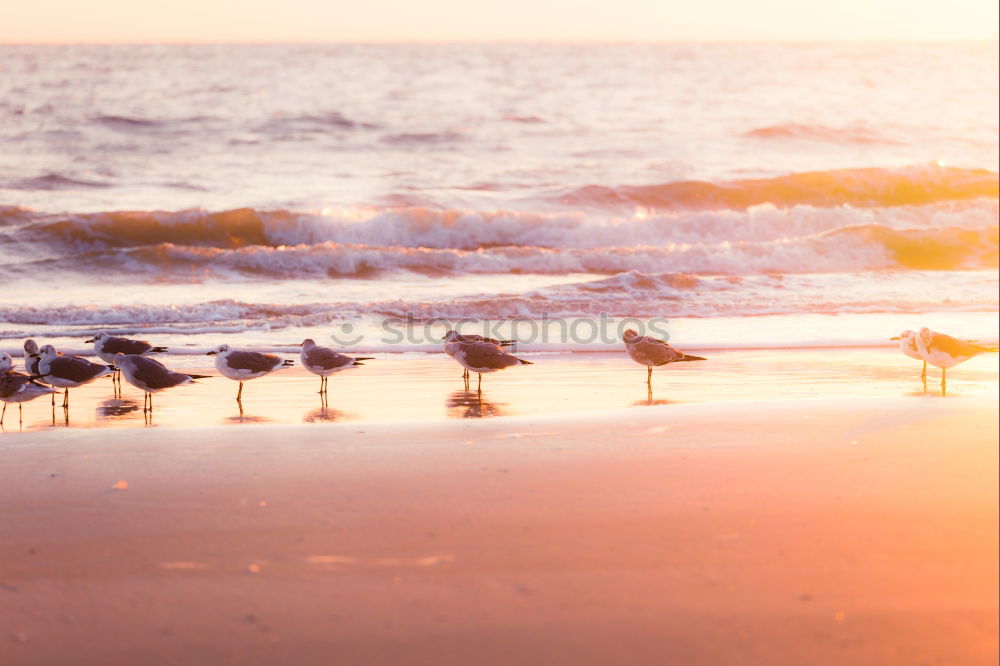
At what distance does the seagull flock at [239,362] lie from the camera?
25.0 feet

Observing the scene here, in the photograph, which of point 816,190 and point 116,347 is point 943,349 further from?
point 816,190

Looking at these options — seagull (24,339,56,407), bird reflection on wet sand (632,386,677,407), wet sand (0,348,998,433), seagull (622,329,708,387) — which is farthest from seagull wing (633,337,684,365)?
seagull (24,339,56,407)

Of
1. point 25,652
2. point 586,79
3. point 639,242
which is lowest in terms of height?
point 25,652

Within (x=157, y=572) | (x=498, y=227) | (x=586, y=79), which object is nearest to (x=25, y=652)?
(x=157, y=572)

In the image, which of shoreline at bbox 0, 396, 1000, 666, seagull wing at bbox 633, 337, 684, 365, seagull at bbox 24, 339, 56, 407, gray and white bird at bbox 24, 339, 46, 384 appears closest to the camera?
shoreline at bbox 0, 396, 1000, 666

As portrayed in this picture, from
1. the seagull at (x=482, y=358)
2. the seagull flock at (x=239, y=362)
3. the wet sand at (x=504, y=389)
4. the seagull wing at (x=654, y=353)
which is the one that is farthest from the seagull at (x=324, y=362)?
the seagull wing at (x=654, y=353)

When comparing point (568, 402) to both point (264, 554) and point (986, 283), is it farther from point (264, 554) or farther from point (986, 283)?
point (986, 283)

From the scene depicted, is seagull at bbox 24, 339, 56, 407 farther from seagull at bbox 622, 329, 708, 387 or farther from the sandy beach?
seagull at bbox 622, 329, 708, 387

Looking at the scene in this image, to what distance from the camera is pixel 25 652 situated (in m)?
3.57

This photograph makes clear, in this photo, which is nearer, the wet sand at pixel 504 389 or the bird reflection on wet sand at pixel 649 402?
the wet sand at pixel 504 389

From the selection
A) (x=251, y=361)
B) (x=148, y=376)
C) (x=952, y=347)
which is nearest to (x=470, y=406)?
(x=251, y=361)

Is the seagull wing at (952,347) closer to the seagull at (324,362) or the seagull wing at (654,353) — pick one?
the seagull wing at (654,353)

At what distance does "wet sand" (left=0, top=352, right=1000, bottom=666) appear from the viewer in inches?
143

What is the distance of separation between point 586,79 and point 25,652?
134 ft
